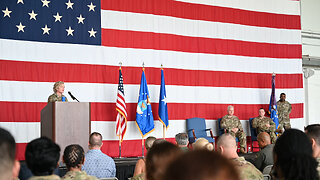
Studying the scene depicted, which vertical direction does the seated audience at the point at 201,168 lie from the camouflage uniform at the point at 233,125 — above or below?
above

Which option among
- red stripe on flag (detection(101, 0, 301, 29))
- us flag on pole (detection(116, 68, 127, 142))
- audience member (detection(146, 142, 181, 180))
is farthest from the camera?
red stripe on flag (detection(101, 0, 301, 29))

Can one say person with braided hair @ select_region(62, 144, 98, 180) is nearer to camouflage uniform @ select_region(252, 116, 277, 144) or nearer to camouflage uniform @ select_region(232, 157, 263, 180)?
camouflage uniform @ select_region(232, 157, 263, 180)

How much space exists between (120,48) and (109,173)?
412cm

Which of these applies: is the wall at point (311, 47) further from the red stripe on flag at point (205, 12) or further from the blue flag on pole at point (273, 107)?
the blue flag on pole at point (273, 107)

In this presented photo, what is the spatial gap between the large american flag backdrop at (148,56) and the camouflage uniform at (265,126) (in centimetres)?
54

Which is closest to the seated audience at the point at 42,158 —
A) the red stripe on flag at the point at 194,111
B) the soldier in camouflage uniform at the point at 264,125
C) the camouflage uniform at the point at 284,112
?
the red stripe on flag at the point at 194,111

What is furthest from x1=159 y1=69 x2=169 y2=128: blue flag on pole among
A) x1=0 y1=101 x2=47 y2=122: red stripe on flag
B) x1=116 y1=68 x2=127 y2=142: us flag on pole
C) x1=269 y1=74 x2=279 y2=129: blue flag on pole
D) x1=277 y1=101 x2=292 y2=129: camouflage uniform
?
x1=277 y1=101 x2=292 y2=129: camouflage uniform

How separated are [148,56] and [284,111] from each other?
11.2 ft

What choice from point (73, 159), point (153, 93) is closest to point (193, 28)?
point (153, 93)

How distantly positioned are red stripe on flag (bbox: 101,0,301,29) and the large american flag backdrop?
0.02 metres

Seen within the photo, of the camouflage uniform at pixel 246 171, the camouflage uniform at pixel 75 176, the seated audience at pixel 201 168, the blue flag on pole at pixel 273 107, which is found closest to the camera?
the seated audience at pixel 201 168

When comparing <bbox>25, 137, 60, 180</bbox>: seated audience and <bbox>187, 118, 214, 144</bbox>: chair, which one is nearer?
<bbox>25, 137, 60, 180</bbox>: seated audience

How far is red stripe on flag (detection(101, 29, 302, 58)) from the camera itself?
805cm

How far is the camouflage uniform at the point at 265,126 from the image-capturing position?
872 centimetres
